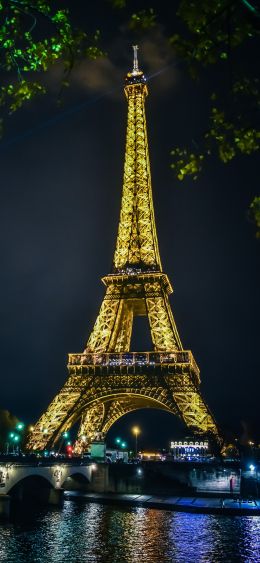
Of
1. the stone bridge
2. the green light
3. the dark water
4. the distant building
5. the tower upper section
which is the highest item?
the tower upper section

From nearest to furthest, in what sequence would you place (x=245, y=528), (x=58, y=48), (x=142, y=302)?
(x=58, y=48)
(x=245, y=528)
(x=142, y=302)

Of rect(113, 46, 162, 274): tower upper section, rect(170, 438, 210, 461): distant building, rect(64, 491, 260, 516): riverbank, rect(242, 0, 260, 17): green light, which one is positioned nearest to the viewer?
rect(242, 0, 260, 17): green light

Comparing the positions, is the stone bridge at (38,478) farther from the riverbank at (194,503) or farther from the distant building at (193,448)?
the distant building at (193,448)

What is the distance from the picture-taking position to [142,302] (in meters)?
63.5

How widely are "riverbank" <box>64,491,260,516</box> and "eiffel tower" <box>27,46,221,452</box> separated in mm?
5645

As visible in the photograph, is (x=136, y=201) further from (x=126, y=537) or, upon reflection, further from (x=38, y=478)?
(x=126, y=537)

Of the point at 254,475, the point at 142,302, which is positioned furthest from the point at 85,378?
the point at 254,475

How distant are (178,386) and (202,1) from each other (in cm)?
4607

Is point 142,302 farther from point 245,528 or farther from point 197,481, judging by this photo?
point 245,528

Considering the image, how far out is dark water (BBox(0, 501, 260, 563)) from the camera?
23375 millimetres

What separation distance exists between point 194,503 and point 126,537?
14.9 m

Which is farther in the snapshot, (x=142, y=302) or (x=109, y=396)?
(x=142, y=302)

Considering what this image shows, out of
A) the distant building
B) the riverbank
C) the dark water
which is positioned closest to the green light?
the dark water

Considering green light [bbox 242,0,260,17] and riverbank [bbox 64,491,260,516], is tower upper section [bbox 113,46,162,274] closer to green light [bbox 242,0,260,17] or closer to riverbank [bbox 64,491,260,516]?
riverbank [bbox 64,491,260,516]
